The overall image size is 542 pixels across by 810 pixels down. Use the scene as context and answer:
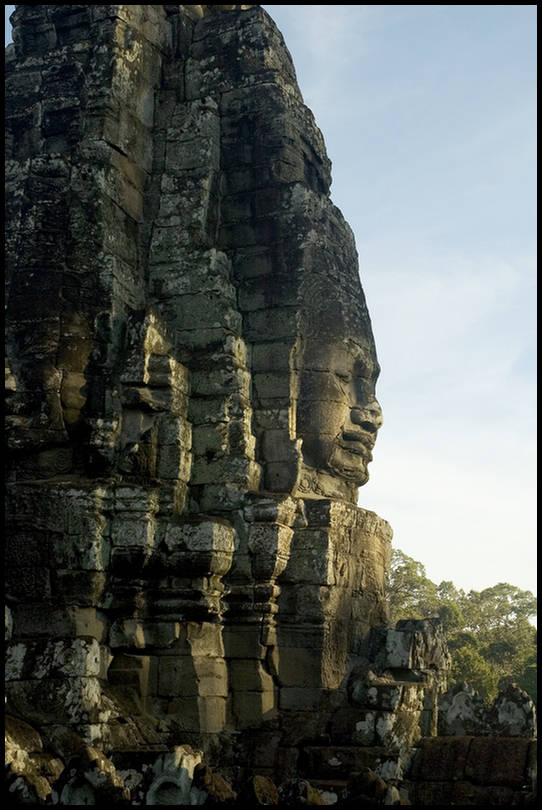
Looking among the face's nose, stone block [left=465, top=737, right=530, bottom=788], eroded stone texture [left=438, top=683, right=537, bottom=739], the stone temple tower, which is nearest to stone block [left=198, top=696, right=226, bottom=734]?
the stone temple tower

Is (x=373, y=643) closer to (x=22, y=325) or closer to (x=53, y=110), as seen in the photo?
(x=22, y=325)

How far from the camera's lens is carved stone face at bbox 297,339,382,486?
12102mm

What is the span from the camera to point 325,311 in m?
12.4

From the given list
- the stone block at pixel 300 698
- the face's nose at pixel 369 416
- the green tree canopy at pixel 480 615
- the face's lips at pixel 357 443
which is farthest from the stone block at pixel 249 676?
the green tree canopy at pixel 480 615

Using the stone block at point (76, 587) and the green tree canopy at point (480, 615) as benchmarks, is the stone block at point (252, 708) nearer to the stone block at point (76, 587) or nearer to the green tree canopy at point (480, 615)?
the stone block at point (76, 587)

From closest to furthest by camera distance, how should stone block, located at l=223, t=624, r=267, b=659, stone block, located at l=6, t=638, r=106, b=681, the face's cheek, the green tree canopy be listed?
→ stone block, located at l=6, t=638, r=106, b=681
stone block, located at l=223, t=624, r=267, b=659
the face's cheek
the green tree canopy

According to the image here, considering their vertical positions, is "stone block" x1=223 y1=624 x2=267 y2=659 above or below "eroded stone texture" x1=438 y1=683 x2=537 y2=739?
above

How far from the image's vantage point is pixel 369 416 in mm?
12438

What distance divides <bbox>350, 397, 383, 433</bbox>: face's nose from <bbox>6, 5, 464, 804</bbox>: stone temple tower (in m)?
0.02

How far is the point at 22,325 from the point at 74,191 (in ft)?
5.16

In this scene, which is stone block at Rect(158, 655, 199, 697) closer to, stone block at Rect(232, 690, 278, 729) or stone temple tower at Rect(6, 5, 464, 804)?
stone temple tower at Rect(6, 5, 464, 804)

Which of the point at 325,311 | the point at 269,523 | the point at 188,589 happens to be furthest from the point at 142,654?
the point at 325,311

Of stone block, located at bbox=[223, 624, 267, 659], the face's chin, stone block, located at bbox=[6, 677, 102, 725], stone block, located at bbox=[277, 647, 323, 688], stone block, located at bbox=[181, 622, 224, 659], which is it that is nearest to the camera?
stone block, located at bbox=[6, 677, 102, 725]

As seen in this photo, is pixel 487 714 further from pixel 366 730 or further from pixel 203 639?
pixel 203 639
